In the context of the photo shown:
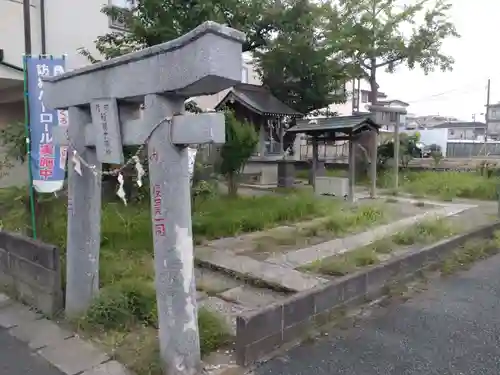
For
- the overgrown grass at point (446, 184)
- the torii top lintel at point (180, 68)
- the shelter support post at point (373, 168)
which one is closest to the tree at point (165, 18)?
the shelter support post at point (373, 168)

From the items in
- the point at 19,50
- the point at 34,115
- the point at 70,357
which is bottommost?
the point at 70,357

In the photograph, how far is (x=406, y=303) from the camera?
4.83m

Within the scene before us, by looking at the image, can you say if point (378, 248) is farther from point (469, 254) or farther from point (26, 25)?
point (26, 25)

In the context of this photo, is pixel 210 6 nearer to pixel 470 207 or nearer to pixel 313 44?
pixel 313 44

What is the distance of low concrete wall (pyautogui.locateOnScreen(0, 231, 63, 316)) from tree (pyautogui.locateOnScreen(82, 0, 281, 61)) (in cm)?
541

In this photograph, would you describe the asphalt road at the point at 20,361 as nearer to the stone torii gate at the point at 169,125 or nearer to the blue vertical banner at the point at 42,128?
the stone torii gate at the point at 169,125

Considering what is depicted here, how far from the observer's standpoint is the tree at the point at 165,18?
9.09m

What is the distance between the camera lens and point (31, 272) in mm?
4637

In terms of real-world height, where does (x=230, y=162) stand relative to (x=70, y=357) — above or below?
above

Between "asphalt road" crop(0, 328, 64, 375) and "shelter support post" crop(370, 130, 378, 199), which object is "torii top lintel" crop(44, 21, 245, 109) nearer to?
"asphalt road" crop(0, 328, 64, 375)

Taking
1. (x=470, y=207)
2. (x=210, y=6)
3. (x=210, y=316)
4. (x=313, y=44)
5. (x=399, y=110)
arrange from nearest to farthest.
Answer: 1. (x=210, y=316)
2. (x=210, y=6)
3. (x=470, y=207)
4. (x=399, y=110)
5. (x=313, y=44)

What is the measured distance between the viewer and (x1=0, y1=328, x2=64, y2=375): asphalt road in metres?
3.39

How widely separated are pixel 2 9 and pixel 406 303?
31.4ft

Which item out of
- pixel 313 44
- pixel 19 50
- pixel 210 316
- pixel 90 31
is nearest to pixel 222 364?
pixel 210 316
